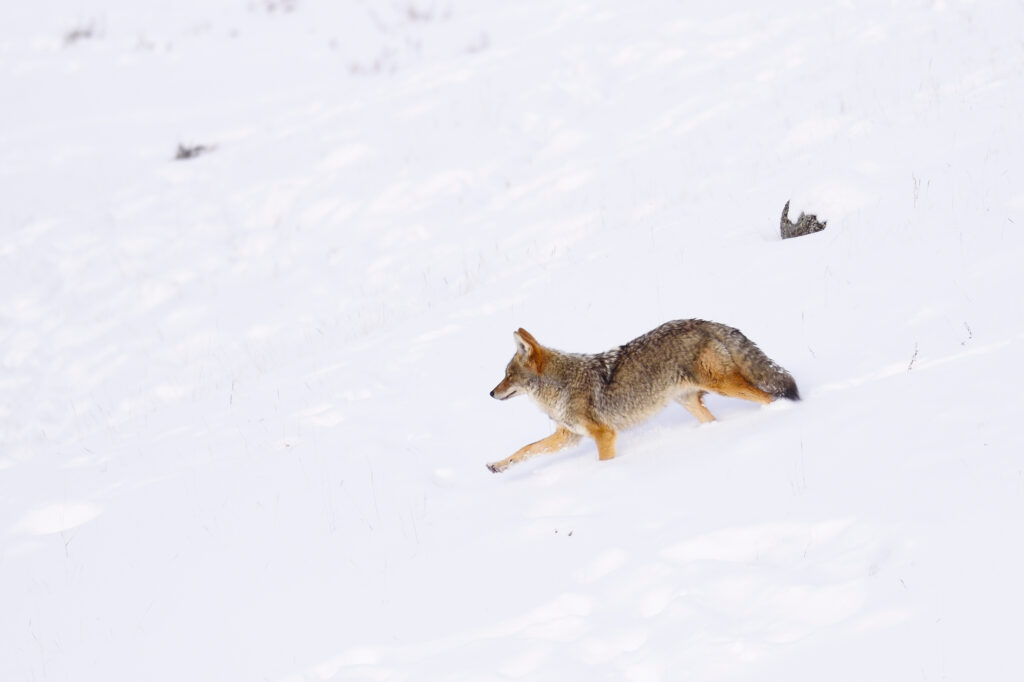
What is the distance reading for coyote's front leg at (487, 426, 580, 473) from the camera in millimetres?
6156

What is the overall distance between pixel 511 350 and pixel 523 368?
6.67ft

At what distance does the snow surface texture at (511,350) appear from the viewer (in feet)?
13.3

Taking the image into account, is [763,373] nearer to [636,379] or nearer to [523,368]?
[636,379]

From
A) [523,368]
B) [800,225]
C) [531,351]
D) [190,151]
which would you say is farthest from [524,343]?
[190,151]

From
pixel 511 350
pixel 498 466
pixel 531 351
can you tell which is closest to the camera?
pixel 498 466

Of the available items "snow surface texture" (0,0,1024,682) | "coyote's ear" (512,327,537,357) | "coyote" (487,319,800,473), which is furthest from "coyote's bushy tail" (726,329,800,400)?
"coyote's ear" (512,327,537,357)

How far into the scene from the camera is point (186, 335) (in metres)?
13.2

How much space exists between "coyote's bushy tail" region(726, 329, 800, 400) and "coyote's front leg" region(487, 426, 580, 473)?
1.29 meters

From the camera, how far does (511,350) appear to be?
8352 mm

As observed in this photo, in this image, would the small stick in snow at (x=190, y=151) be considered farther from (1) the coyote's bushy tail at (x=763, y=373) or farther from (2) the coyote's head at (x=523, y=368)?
(1) the coyote's bushy tail at (x=763, y=373)

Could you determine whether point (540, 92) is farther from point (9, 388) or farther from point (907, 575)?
point (907, 575)

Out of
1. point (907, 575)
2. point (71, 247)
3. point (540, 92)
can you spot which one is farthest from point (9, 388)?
point (907, 575)

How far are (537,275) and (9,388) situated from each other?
8052mm

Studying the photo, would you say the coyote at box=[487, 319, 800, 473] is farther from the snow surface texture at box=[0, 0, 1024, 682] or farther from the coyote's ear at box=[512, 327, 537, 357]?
the snow surface texture at box=[0, 0, 1024, 682]
